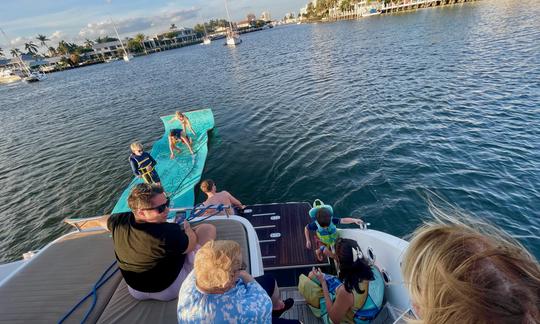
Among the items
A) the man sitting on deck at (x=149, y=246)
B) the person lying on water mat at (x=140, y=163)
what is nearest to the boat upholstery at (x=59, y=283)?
the man sitting on deck at (x=149, y=246)

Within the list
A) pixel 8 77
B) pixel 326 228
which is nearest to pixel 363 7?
pixel 326 228

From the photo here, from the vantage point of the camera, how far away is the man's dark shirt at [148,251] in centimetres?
274

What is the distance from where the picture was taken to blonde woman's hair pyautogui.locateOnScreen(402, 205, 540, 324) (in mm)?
854

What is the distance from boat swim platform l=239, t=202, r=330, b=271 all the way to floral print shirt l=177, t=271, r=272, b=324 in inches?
106

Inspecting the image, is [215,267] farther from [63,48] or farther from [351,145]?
[63,48]

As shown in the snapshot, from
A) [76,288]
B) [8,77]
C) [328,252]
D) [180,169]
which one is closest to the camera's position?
[76,288]

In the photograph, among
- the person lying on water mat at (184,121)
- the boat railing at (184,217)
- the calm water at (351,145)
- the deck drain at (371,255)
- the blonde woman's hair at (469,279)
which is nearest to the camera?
the blonde woman's hair at (469,279)

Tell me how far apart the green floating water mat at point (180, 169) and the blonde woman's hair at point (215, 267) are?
5.73m

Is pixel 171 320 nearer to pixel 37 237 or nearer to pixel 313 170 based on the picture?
pixel 313 170

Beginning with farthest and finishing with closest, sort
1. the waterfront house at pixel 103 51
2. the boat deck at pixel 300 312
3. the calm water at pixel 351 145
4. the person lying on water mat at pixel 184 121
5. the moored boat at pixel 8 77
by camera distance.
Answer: the waterfront house at pixel 103 51, the moored boat at pixel 8 77, the person lying on water mat at pixel 184 121, the calm water at pixel 351 145, the boat deck at pixel 300 312

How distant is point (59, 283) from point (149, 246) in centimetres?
186

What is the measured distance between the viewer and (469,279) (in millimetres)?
937

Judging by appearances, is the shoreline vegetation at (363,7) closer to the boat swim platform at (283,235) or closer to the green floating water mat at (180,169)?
the green floating water mat at (180,169)

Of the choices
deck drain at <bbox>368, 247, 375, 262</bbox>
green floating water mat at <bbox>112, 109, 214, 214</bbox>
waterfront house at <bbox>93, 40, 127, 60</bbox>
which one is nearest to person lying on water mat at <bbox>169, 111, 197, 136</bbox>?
green floating water mat at <bbox>112, 109, 214, 214</bbox>
